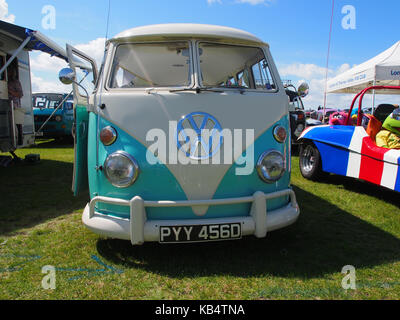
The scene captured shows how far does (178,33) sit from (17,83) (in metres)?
5.36

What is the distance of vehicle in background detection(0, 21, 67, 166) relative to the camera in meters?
6.02

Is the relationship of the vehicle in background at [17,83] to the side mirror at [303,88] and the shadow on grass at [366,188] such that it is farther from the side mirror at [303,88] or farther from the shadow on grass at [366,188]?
the shadow on grass at [366,188]

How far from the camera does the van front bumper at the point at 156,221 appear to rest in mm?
2355

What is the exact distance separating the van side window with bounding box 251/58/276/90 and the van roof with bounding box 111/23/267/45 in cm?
33

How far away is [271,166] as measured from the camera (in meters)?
2.64

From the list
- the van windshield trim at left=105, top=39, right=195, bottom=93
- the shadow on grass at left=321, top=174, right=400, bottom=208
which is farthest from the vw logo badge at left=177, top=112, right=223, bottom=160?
the shadow on grass at left=321, top=174, right=400, bottom=208

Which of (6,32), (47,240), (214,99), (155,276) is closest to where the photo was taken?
(155,276)

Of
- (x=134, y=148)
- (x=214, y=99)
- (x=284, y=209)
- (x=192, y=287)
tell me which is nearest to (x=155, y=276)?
(x=192, y=287)

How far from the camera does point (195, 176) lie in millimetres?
2473

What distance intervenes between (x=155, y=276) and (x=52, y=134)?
10451mm

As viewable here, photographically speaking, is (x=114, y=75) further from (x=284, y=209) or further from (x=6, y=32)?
(x=6, y=32)

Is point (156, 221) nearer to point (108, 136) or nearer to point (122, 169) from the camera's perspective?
point (122, 169)

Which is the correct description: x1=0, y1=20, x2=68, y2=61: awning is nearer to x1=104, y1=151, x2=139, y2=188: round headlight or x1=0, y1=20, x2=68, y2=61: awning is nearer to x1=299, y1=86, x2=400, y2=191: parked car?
x1=104, y1=151, x2=139, y2=188: round headlight
